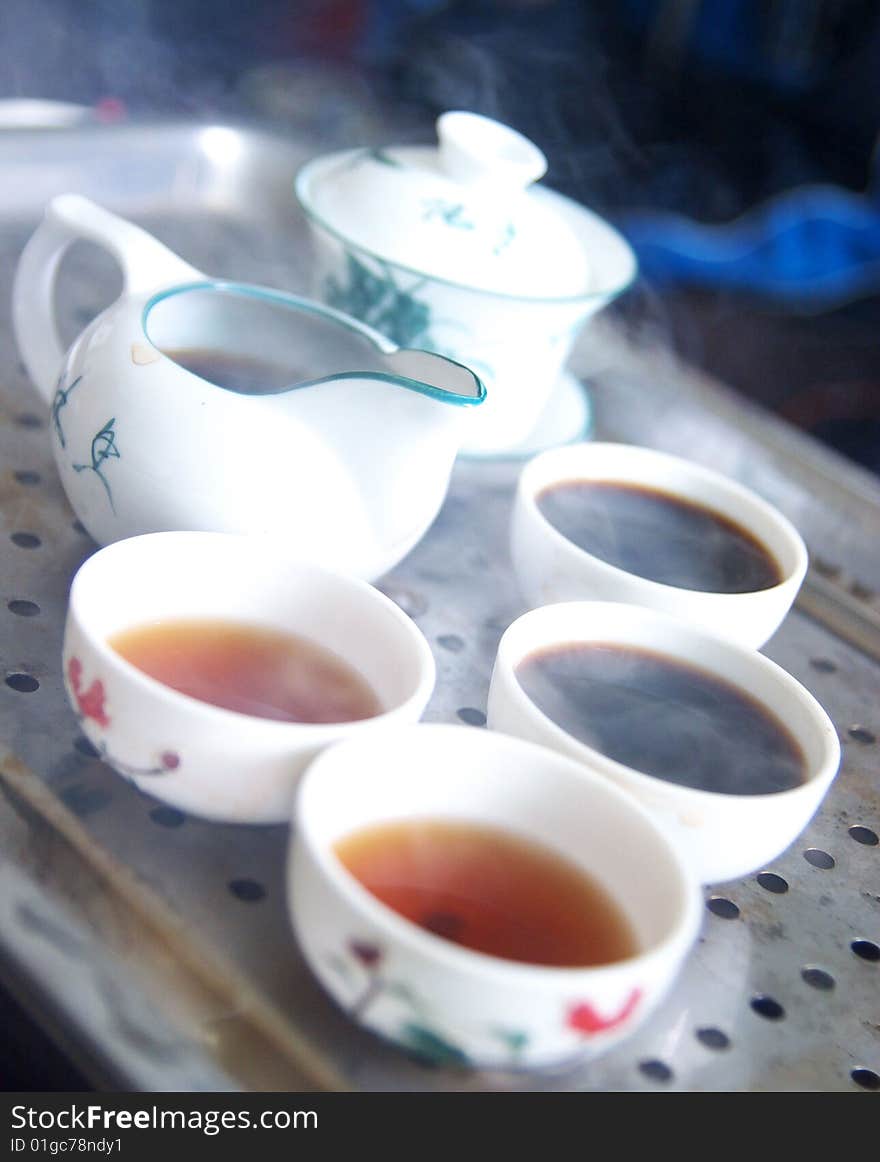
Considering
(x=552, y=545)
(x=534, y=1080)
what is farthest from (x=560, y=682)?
(x=534, y=1080)

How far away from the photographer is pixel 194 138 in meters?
1.32

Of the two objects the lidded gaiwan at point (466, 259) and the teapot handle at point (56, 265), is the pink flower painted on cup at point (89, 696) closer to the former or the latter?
the teapot handle at point (56, 265)

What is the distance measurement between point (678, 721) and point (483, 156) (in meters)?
0.44

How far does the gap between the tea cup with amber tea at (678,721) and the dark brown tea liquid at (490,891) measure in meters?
0.05

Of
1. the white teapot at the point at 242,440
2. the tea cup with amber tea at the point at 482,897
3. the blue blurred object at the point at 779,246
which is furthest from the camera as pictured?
the blue blurred object at the point at 779,246

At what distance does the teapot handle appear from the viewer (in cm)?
83

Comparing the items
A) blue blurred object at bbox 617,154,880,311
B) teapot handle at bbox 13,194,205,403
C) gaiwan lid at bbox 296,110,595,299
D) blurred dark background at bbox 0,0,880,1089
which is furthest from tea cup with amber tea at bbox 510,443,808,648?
blue blurred object at bbox 617,154,880,311

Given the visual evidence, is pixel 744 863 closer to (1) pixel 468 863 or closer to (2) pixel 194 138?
(1) pixel 468 863

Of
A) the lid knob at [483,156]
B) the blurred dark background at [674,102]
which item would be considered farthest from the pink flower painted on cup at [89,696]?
the blurred dark background at [674,102]

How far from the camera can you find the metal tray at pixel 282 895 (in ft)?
1.87

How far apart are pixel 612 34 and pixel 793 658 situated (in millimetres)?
1703

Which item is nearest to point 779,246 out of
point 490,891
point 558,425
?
point 558,425

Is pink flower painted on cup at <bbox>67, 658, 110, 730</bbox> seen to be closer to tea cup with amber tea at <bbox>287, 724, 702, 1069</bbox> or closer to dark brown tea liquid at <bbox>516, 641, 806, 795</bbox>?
tea cup with amber tea at <bbox>287, 724, 702, 1069</bbox>

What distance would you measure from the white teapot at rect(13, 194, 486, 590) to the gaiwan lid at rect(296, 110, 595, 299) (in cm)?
14
